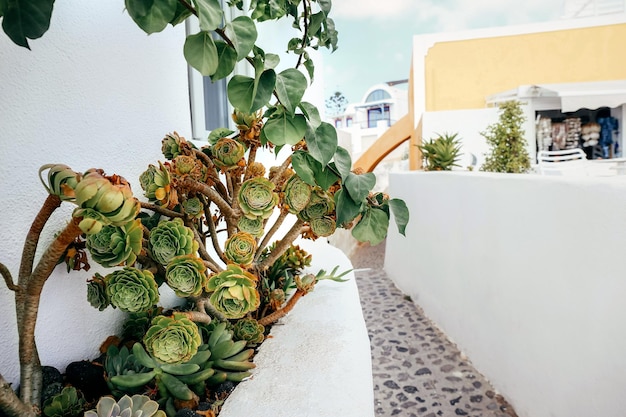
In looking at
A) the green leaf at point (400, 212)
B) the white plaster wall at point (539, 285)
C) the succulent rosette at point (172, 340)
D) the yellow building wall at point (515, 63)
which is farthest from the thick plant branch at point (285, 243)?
the yellow building wall at point (515, 63)

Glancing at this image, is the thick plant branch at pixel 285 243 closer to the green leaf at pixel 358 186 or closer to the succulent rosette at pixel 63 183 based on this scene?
the green leaf at pixel 358 186

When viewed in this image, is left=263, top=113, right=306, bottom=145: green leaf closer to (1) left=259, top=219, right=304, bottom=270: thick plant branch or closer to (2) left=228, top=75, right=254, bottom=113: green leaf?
(2) left=228, top=75, right=254, bottom=113: green leaf

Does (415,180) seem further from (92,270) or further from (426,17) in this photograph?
(426,17)

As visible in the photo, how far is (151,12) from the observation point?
0.57 m

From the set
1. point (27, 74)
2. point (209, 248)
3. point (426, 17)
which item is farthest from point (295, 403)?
point (426, 17)

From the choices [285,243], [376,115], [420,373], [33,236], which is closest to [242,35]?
[33,236]

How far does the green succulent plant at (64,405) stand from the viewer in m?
0.89

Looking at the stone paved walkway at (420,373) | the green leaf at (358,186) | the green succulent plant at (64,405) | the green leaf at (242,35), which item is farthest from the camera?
the stone paved walkway at (420,373)

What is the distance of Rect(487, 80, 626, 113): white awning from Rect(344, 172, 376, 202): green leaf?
11.2m

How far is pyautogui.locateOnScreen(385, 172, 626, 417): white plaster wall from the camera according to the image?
226 centimetres

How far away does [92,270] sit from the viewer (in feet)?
4.18

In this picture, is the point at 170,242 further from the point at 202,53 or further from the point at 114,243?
the point at 202,53

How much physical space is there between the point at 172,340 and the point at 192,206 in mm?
488

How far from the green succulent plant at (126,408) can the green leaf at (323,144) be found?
0.67 m
